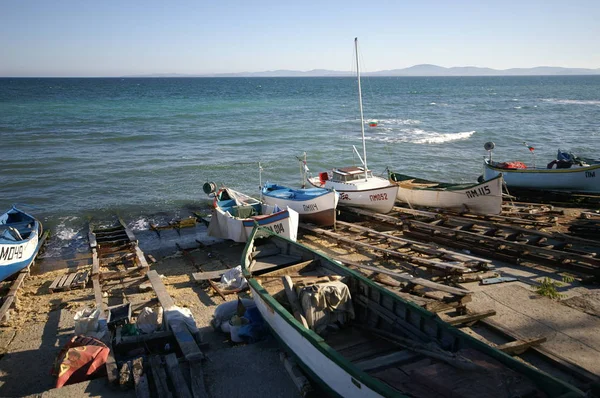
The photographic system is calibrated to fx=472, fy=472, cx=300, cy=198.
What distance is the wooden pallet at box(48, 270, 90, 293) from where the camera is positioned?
13646 millimetres

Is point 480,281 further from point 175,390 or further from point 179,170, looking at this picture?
point 179,170

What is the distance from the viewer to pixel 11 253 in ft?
47.4

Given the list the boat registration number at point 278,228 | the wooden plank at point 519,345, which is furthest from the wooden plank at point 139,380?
the boat registration number at point 278,228

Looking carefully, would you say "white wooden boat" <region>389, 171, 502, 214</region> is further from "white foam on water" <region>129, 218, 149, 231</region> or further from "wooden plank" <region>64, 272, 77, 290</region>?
"wooden plank" <region>64, 272, 77, 290</region>

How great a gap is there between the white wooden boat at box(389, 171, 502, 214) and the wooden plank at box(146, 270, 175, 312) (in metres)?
11.0

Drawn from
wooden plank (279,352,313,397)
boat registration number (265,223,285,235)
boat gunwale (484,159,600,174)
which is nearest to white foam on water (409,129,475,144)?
boat gunwale (484,159,600,174)

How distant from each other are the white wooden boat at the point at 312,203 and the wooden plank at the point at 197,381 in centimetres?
1000

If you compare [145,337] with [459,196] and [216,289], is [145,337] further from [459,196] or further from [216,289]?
[459,196]

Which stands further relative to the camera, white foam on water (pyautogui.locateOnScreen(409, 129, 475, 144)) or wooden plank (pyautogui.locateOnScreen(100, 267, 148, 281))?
white foam on water (pyautogui.locateOnScreen(409, 129, 475, 144))

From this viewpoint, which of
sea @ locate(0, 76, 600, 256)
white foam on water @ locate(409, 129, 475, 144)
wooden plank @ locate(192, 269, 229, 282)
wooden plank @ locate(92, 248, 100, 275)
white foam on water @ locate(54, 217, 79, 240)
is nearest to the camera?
wooden plank @ locate(192, 269, 229, 282)

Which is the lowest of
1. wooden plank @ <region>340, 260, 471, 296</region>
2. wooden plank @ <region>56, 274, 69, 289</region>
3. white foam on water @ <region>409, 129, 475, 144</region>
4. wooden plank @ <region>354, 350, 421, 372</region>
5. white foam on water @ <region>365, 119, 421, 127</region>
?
wooden plank @ <region>56, 274, 69, 289</region>

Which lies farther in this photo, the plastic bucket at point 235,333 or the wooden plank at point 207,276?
the wooden plank at point 207,276

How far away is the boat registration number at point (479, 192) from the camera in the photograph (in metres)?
17.2

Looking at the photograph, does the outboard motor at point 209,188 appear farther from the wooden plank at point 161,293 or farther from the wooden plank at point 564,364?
the wooden plank at point 564,364
